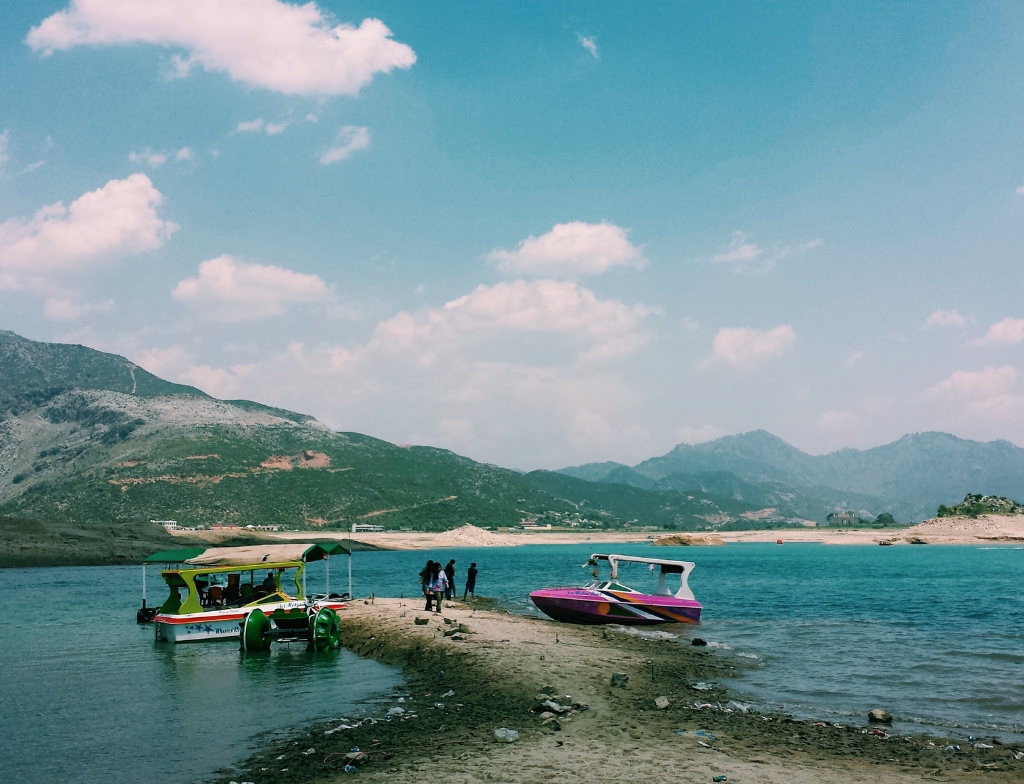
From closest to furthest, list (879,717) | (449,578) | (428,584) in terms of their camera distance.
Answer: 1. (879,717)
2. (428,584)
3. (449,578)

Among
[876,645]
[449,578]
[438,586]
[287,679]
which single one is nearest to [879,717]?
[876,645]

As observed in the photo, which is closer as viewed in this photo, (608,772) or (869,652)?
(608,772)

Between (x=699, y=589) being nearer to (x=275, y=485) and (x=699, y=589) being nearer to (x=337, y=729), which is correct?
(x=337, y=729)

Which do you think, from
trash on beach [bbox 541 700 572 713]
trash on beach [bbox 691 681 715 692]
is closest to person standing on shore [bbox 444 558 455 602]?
trash on beach [bbox 691 681 715 692]

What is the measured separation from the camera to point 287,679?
2019 centimetres

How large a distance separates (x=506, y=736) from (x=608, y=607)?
1976 cm

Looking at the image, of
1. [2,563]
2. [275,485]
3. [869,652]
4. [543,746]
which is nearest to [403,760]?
[543,746]

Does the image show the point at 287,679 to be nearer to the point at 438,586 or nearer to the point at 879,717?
the point at 438,586

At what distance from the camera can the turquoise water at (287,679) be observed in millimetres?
13945

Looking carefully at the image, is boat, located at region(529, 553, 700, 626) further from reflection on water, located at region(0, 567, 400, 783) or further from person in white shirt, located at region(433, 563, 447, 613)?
reflection on water, located at region(0, 567, 400, 783)

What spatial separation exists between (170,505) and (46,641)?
436ft

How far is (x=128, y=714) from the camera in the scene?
16.4 metres

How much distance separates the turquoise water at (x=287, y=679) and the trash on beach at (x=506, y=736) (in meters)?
4.10

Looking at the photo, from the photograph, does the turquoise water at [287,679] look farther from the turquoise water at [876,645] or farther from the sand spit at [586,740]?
the sand spit at [586,740]
